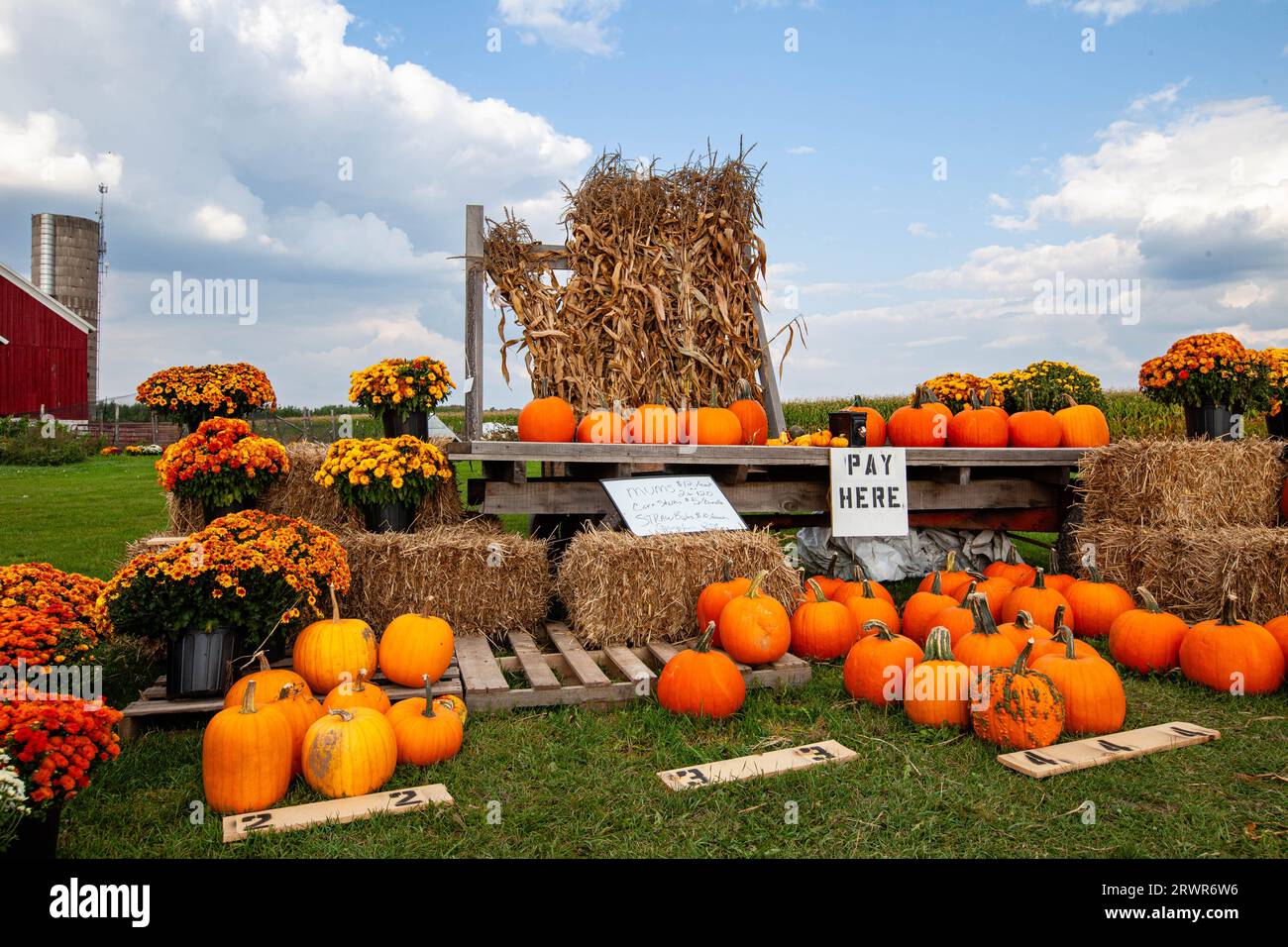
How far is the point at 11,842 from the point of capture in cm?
222

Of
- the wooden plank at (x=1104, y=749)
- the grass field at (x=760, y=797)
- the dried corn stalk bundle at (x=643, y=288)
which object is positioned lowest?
the grass field at (x=760, y=797)

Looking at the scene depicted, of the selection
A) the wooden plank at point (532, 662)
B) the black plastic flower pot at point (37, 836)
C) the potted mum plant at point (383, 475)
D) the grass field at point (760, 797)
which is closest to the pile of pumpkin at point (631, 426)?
the potted mum plant at point (383, 475)

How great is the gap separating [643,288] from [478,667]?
3.58 metres

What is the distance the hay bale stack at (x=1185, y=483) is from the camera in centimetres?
537

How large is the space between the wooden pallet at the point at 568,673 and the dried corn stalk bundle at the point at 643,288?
2.37 meters

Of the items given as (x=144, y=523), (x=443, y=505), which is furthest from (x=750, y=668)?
(x=144, y=523)

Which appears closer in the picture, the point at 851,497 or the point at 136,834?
the point at 136,834

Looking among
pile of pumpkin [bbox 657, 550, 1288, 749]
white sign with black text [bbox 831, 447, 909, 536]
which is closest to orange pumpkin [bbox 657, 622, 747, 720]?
pile of pumpkin [bbox 657, 550, 1288, 749]

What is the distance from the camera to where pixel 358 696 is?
10.6ft

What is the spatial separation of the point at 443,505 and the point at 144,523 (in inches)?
221

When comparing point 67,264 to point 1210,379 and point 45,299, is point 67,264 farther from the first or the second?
point 1210,379

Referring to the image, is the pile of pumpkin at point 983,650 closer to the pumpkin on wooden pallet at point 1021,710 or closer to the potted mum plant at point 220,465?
the pumpkin on wooden pallet at point 1021,710
